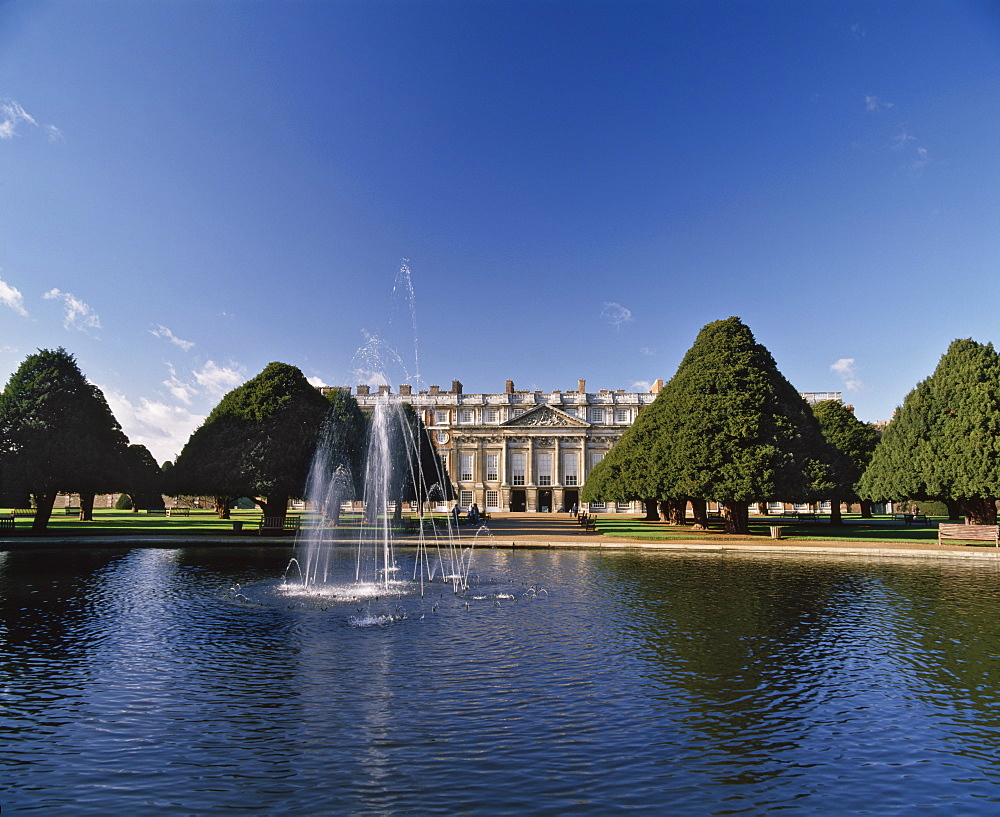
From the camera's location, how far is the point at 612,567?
74.8ft

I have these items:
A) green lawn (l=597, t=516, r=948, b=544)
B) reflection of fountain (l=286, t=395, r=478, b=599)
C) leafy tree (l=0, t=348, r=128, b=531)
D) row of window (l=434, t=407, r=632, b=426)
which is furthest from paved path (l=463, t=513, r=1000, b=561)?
row of window (l=434, t=407, r=632, b=426)

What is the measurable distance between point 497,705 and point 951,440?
3268cm

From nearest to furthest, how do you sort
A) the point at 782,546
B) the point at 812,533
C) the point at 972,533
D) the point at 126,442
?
the point at 782,546 → the point at 972,533 → the point at 126,442 → the point at 812,533

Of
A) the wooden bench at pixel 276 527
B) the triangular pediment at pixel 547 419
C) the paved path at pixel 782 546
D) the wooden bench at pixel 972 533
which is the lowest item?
the paved path at pixel 782 546

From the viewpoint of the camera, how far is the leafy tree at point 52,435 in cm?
3309

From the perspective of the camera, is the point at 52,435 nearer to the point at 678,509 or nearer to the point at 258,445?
the point at 258,445

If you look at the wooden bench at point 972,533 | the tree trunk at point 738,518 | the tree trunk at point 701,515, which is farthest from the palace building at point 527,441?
the wooden bench at point 972,533

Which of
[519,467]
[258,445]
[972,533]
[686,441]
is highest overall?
[519,467]

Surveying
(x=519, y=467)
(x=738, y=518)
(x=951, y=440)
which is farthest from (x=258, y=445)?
(x=519, y=467)

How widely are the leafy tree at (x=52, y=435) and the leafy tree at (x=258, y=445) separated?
408cm

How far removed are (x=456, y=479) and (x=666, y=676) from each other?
9239 centimetres

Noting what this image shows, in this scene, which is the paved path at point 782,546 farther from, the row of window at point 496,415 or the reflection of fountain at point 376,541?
the row of window at point 496,415

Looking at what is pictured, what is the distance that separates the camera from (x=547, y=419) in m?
100

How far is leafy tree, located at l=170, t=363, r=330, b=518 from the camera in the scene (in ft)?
117
